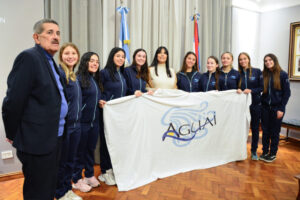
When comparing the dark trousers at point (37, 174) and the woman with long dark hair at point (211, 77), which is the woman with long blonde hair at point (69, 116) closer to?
the dark trousers at point (37, 174)

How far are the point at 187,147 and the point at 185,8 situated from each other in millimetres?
2821

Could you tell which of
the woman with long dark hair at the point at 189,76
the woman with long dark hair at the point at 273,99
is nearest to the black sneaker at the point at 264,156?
the woman with long dark hair at the point at 273,99

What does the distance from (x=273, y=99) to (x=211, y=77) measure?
0.95m

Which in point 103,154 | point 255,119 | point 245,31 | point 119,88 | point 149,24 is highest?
point 245,31

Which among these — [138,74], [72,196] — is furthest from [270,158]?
[72,196]

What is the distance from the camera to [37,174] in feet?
4.59

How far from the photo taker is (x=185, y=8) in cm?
447

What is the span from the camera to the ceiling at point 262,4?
197 inches

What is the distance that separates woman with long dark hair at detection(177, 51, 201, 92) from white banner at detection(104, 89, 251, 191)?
0.26 m

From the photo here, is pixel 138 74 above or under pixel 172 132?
above

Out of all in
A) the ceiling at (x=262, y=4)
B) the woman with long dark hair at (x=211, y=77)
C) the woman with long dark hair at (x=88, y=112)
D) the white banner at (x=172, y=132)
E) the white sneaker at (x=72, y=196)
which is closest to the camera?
the white sneaker at (x=72, y=196)

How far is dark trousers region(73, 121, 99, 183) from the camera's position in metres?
2.43

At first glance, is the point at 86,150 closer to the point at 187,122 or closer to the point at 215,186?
the point at 187,122

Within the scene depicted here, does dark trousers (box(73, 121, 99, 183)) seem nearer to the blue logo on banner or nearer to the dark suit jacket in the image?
the blue logo on banner
